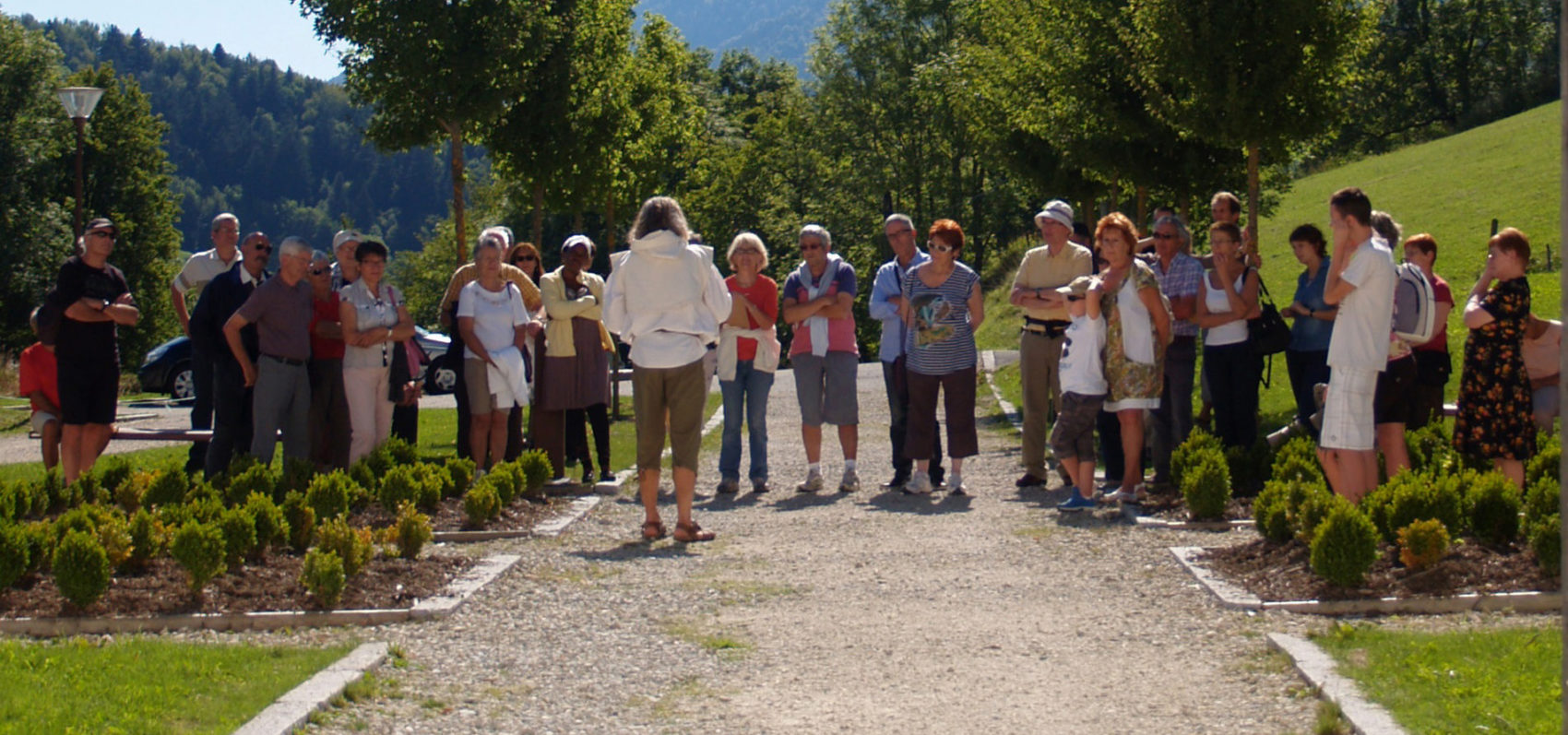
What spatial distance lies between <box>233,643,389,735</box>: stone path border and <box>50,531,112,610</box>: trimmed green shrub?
1441 millimetres

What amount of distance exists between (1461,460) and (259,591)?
6.27 metres

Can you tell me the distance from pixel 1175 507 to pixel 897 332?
2802 mm

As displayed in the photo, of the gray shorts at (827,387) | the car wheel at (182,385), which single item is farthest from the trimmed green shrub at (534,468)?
the car wheel at (182,385)

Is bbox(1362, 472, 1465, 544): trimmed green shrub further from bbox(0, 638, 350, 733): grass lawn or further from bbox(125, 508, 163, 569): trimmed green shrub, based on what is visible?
bbox(125, 508, 163, 569): trimmed green shrub

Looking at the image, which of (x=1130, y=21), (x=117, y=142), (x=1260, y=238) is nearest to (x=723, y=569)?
(x=1130, y=21)

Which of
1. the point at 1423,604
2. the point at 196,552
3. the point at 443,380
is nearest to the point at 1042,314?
the point at 1423,604

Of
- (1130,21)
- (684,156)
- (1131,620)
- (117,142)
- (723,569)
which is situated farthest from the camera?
(117,142)

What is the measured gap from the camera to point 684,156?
167 feet

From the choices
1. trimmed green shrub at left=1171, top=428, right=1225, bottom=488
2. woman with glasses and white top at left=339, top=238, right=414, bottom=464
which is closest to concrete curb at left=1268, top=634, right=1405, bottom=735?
trimmed green shrub at left=1171, top=428, right=1225, bottom=488

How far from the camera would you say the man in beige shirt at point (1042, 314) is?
10.9 m

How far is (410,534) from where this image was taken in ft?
26.9

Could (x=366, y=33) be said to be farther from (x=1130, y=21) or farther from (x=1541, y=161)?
(x=1541, y=161)

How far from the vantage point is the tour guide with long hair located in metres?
9.11

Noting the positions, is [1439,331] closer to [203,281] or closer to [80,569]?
[80,569]
